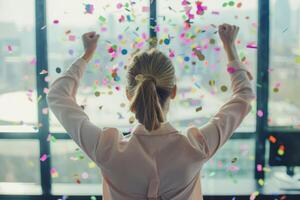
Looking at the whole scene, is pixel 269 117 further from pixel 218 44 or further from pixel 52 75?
pixel 52 75

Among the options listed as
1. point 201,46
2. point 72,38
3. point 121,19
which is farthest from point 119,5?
point 201,46

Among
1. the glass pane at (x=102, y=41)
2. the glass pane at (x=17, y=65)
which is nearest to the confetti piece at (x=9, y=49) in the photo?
the glass pane at (x=17, y=65)

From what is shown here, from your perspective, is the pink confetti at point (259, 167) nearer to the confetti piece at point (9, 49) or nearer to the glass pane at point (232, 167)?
the glass pane at point (232, 167)

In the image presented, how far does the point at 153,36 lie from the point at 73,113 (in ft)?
7.07

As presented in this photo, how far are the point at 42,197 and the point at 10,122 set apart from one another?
28.0 inches

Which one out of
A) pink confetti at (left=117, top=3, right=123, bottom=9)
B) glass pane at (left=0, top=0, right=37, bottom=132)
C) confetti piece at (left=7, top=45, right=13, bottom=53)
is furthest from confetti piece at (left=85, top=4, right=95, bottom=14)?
confetti piece at (left=7, top=45, right=13, bottom=53)

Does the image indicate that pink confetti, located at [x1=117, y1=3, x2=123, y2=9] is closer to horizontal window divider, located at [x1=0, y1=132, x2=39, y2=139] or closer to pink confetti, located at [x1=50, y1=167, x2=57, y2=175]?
horizontal window divider, located at [x1=0, y1=132, x2=39, y2=139]

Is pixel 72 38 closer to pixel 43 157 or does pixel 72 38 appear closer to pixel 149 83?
pixel 43 157

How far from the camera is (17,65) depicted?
3.67 m

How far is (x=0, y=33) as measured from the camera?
366cm

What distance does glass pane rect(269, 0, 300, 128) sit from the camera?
140 inches

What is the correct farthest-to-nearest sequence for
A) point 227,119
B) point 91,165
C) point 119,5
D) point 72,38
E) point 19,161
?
1. point 19,161
2. point 91,165
3. point 72,38
4. point 119,5
5. point 227,119

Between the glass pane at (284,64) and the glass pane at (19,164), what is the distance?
2.10 m

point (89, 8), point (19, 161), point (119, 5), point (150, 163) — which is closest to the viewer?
point (150, 163)
